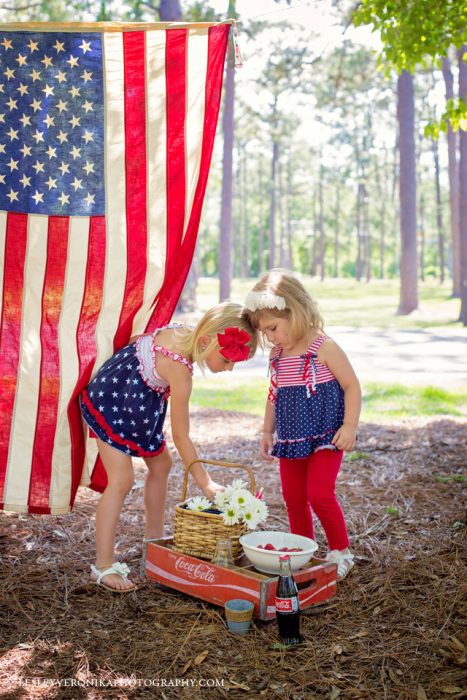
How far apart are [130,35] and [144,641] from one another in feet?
9.69

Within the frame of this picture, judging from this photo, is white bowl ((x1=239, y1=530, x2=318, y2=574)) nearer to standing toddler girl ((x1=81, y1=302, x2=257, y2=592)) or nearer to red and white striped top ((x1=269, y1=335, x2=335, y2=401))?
standing toddler girl ((x1=81, y1=302, x2=257, y2=592))

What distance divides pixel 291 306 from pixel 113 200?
3.73ft

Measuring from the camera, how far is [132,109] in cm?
385

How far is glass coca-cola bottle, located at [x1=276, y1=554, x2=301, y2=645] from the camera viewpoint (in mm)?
2807

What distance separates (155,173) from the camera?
12.7 ft

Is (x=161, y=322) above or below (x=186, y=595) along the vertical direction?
above

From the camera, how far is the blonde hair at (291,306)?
3531 millimetres

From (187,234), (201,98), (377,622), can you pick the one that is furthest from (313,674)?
(201,98)

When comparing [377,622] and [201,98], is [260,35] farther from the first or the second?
[377,622]

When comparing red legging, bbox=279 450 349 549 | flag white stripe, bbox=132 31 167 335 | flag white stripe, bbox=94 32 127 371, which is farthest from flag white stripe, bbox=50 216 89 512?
red legging, bbox=279 450 349 549

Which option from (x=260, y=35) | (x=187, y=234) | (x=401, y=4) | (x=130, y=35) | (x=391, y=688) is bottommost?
(x=391, y=688)

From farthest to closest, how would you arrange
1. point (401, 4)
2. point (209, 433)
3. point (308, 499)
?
point (209, 433)
point (401, 4)
point (308, 499)

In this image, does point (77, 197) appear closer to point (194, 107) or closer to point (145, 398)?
point (194, 107)

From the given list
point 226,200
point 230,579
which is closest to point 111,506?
point 230,579
